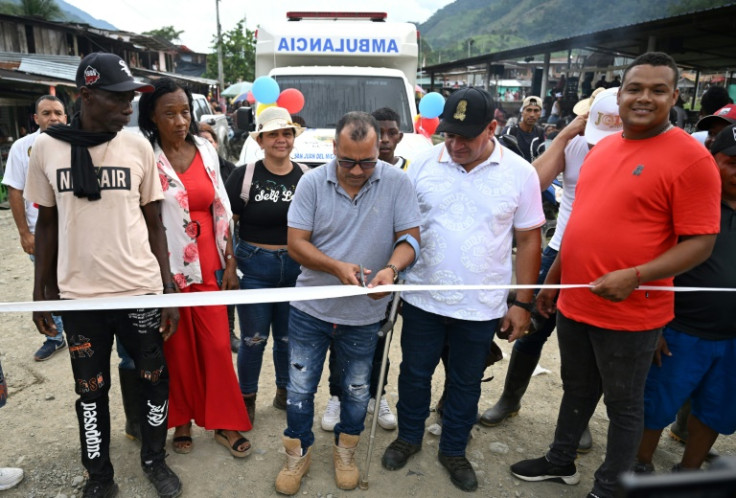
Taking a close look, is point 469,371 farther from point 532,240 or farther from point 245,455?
point 245,455

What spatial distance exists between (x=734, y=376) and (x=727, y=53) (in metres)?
16.3

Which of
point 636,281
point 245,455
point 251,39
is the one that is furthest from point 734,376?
point 251,39

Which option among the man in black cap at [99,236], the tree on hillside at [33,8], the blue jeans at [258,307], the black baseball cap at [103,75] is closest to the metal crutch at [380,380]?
the blue jeans at [258,307]

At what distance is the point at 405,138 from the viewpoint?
6.22 m

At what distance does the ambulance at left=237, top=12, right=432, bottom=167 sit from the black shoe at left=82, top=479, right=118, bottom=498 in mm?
3741

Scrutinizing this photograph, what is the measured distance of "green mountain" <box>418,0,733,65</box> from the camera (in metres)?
69.2

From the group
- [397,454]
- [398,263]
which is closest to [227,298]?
[398,263]

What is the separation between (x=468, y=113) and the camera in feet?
8.40

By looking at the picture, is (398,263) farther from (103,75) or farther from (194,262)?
(103,75)

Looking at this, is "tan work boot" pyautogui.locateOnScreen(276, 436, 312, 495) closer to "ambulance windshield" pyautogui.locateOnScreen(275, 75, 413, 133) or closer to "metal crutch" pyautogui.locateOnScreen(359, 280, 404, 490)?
"metal crutch" pyautogui.locateOnScreen(359, 280, 404, 490)

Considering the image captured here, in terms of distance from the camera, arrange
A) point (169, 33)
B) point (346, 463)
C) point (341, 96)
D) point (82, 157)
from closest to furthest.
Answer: point (82, 157), point (346, 463), point (341, 96), point (169, 33)

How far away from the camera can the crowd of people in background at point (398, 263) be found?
229cm

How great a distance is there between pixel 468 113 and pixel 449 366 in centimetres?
139

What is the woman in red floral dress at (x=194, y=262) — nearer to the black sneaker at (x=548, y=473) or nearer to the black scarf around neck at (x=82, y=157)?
the black scarf around neck at (x=82, y=157)
